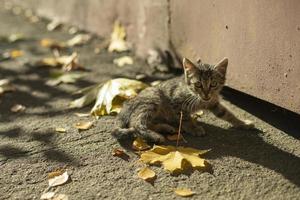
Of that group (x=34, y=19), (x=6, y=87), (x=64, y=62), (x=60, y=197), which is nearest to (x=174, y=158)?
(x=60, y=197)

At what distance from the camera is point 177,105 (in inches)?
189

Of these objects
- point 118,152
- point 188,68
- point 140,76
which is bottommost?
point 118,152

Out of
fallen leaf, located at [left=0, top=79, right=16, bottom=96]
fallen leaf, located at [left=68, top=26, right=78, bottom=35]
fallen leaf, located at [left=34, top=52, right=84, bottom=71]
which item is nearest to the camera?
fallen leaf, located at [left=0, top=79, right=16, bottom=96]

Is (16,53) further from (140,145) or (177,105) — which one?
(140,145)

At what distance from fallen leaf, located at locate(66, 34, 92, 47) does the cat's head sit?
342 centimetres

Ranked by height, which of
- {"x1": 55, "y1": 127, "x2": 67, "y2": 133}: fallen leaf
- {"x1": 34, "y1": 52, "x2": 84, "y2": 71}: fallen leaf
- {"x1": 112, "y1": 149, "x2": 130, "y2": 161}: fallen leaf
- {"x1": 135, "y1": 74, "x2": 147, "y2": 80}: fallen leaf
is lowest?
{"x1": 112, "y1": 149, "x2": 130, "y2": 161}: fallen leaf

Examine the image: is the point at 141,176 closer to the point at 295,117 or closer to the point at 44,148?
the point at 44,148

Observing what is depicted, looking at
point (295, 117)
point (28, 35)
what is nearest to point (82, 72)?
point (28, 35)

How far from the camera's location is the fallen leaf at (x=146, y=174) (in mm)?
3871

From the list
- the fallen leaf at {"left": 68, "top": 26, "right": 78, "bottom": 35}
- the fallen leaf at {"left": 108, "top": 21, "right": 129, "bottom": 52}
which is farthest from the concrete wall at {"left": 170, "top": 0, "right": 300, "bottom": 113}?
the fallen leaf at {"left": 68, "top": 26, "right": 78, "bottom": 35}

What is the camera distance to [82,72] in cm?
650

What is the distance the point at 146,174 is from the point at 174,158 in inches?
11.3

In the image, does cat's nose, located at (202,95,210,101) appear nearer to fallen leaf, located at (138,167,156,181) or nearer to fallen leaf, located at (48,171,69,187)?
fallen leaf, located at (138,167,156,181)

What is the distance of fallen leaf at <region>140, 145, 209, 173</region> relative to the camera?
3.98 m
